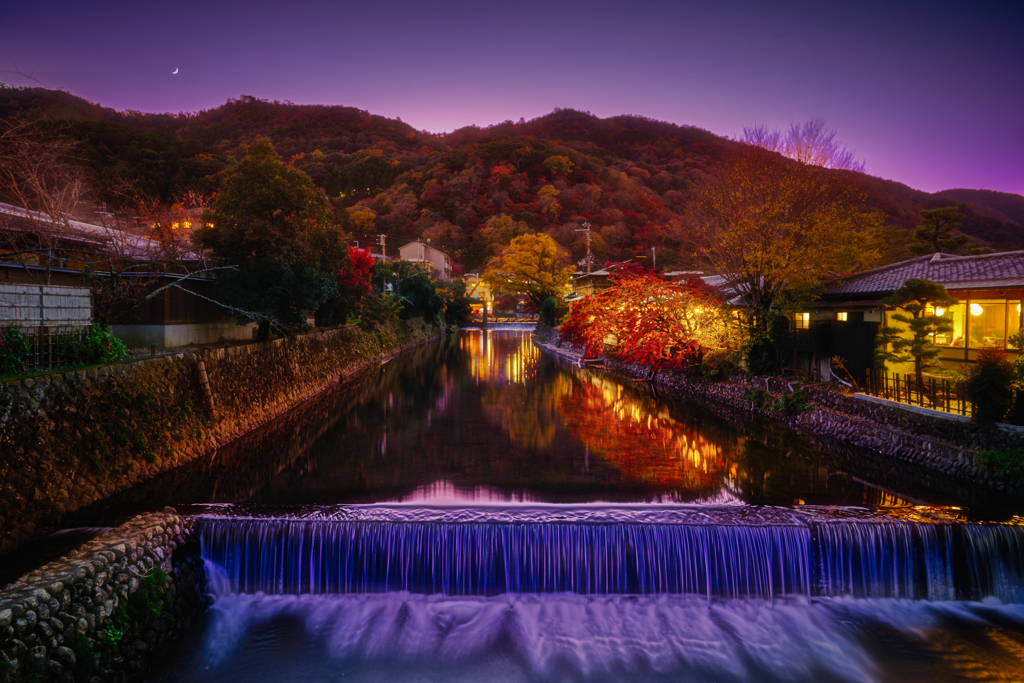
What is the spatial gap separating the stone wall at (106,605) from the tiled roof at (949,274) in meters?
16.5

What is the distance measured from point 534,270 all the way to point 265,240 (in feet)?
95.9

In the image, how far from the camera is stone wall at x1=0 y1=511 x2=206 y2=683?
4984 mm

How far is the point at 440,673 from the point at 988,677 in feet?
21.2

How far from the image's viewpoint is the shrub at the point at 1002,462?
31.5 feet

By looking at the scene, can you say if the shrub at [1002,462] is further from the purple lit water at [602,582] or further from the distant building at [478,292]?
the distant building at [478,292]

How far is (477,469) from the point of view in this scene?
11.9 m

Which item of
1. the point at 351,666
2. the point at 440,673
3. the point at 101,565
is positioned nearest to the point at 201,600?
the point at 101,565

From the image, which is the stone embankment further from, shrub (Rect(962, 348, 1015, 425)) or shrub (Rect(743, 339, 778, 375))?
shrub (Rect(743, 339, 778, 375))

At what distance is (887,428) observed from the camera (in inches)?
496

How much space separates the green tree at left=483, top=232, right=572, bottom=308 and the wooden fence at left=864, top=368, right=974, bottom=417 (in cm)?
3103

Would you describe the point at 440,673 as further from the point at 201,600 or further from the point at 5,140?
the point at 5,140

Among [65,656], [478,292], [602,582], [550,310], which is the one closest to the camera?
[65,656]

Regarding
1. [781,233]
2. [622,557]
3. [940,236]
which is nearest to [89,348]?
[622,557]

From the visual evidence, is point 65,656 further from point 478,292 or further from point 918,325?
point 478,292
